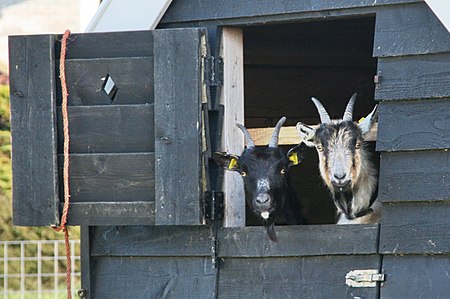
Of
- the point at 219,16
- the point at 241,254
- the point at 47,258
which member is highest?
the point at 219,16

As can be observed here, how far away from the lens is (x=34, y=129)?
723cm

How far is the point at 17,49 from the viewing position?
7281mm

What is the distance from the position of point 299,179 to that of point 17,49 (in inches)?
129

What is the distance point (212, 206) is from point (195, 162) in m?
0.29

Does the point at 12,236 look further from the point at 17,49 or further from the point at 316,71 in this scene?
the point at 17,49

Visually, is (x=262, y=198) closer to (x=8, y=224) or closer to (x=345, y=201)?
(x=345, y=201)

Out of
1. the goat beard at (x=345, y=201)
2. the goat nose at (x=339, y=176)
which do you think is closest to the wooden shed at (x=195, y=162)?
the goat nose at (x=339, y=176)

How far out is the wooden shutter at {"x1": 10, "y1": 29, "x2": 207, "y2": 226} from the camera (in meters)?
7.04

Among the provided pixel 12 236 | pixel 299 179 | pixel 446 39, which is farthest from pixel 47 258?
pixel 446 39

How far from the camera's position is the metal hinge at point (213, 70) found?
715 centimetres

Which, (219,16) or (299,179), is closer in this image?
(219,16)

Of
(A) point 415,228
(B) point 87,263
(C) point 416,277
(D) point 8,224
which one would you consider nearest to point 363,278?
(C) point 416,277

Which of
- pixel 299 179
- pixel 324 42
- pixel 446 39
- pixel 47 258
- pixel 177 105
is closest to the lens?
pixel 446 39

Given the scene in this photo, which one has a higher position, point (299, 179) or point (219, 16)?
point (219, 16)
